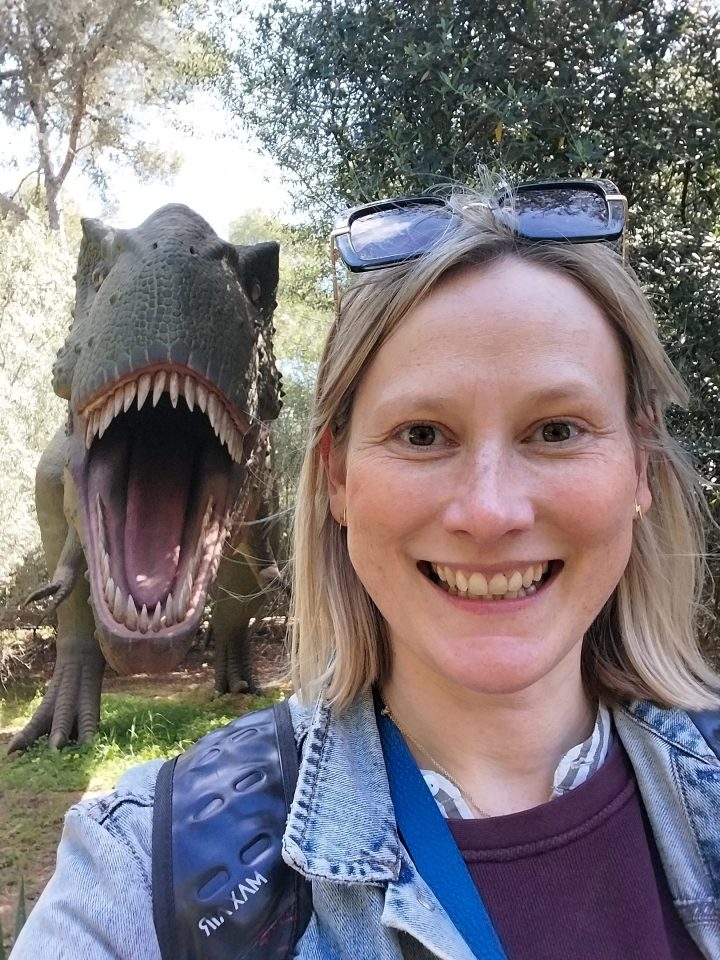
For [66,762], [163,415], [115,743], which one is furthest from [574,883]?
Answer: [115,743]

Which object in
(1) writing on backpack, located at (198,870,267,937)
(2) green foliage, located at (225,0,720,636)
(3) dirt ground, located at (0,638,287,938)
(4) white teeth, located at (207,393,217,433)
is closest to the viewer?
(1) writing on backpack, located at (198,870,267,937)

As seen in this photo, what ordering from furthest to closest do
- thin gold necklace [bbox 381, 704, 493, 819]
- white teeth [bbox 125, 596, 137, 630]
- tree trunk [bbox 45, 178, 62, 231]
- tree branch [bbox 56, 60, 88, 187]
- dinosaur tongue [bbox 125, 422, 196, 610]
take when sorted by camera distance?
tree trunk [bbox 45, 178, 62, 231] < tree branch [bbox 56, 60, 88, 187] < dinosaur tongue [bbox 125, 422, 196, 610] < white teeth [bbox 125, 596, 137, 630] < thin gold necklace [bbox 381, 704, 493, 819]

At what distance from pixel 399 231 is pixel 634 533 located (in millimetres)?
610

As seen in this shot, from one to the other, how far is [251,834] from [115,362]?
212 centimetres

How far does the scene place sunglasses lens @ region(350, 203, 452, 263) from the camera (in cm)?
112

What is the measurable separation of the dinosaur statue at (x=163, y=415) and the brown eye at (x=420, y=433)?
175 cm

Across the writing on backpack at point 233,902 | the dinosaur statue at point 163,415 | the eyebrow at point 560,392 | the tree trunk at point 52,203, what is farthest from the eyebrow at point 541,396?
the tree trunk at point 52,203

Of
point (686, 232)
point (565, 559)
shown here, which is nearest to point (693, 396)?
point (686, 232)

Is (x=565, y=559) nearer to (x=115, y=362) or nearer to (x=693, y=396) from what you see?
(x=115, y=362)

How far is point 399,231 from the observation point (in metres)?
1.16

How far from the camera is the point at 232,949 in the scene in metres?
0.85

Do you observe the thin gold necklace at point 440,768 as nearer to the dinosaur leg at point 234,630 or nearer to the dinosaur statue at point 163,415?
the dinosaur statue at point 163,415

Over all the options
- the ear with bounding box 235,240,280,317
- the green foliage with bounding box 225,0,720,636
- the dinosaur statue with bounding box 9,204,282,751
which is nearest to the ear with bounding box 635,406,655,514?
the dinosaur statue with bounding box 9,204,282,751

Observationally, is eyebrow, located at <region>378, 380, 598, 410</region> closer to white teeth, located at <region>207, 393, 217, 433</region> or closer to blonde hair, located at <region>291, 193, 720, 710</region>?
blonde hair, located at <region>291, 193, 720, 710</region>
